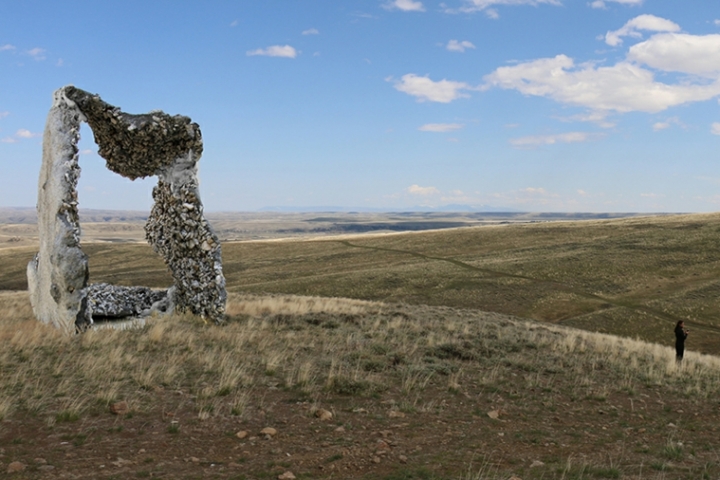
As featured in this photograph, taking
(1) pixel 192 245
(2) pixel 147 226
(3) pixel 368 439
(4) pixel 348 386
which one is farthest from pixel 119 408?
(2) pixel 147 226

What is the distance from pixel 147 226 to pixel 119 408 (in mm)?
11814

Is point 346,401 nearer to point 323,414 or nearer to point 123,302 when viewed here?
point 323,414

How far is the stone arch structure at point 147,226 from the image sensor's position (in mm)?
14578

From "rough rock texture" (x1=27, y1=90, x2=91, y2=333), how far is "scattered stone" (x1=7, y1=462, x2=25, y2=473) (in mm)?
8685

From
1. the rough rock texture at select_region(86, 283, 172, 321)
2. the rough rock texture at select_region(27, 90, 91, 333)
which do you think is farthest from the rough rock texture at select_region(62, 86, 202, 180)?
the rough rock texture at select_region(86, 283, 172, 321)

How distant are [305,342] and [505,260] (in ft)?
141

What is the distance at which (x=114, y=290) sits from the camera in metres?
20.7

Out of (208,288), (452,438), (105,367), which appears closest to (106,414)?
(105,367)

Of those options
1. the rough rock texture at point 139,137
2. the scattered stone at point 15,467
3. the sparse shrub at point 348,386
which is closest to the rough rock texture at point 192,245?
the rough rock texture at point 139,137

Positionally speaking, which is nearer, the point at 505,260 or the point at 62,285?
the point at 62,285

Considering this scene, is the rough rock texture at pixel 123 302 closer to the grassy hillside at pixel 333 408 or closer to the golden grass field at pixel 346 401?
the golden grass field at pixel 346 401

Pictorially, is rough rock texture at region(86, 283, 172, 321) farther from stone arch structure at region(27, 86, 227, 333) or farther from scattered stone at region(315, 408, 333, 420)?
scattered stone at region(315, 408, 333, 420)

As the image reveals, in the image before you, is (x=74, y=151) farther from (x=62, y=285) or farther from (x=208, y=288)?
(x=208, y=288)

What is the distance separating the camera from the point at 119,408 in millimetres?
8453
